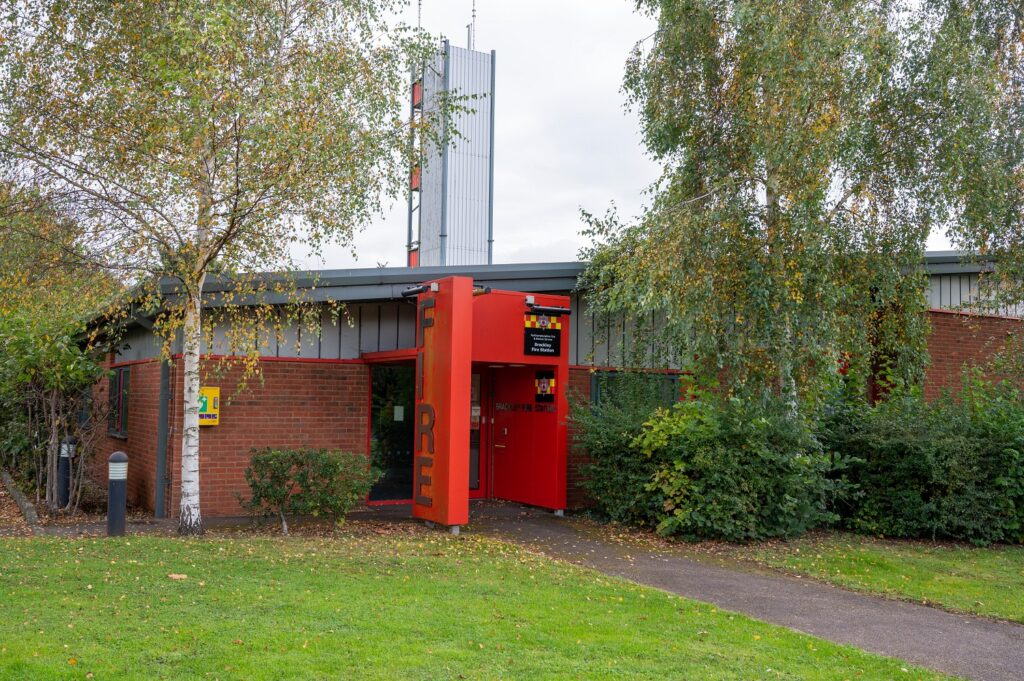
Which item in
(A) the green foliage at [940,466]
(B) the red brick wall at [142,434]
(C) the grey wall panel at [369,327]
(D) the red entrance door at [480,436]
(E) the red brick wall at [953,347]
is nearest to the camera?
(A) the green foliage at [940,466]

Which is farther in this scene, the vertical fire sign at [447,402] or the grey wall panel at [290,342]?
the grey wall panel at [290,342]

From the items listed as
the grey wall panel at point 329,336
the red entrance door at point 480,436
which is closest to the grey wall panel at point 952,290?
the red entrance door at point 480,436

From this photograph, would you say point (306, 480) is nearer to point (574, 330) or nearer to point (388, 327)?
point (388, 327)

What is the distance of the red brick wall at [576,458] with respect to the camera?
1382 cm

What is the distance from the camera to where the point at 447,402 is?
11.4 meters

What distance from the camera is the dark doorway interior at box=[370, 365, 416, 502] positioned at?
13719mm

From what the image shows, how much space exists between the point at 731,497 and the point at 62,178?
8459 mm

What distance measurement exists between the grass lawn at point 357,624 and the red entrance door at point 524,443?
13.6 feet

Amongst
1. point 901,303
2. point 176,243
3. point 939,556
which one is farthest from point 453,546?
point 901,303

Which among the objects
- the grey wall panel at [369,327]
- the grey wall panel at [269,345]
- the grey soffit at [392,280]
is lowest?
the grey wall panel at [269,345]

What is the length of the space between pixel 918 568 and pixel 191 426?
8.24 m

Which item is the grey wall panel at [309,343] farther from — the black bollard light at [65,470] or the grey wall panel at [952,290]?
the grey wall panel at [952,290]

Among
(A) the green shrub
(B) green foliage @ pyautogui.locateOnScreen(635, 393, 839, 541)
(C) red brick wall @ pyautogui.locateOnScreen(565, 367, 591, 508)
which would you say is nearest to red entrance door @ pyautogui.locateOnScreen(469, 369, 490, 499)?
(C) red brick wall @ pyautogui.locateOnScreen(565, 367, 591, 508)

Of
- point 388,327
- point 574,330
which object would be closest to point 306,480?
point 388,327
